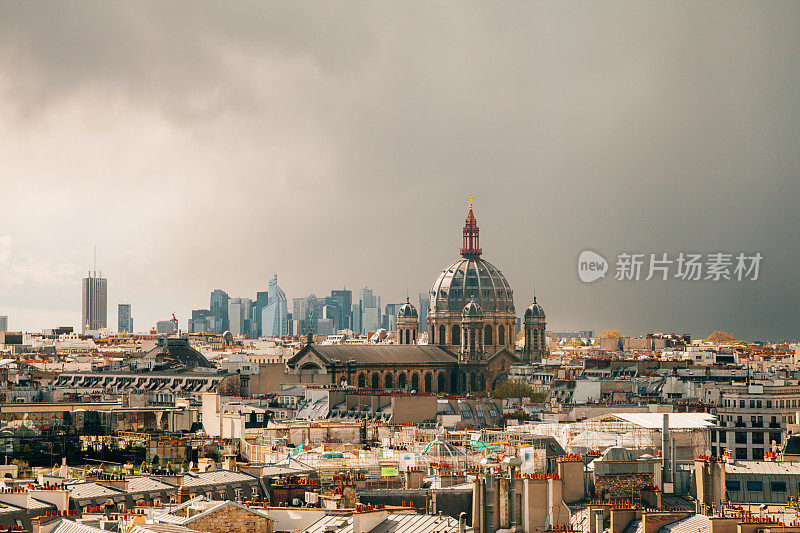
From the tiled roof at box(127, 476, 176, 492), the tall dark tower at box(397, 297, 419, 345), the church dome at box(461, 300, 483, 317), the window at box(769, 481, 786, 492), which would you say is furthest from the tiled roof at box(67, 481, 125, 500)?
the tall dark tower at box(397, 297, 419, 345)

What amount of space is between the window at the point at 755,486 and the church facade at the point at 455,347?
348 ft

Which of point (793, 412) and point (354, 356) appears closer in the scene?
point (793, 412)

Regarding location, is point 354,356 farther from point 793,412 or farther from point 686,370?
point 793,412

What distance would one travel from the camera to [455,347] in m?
187

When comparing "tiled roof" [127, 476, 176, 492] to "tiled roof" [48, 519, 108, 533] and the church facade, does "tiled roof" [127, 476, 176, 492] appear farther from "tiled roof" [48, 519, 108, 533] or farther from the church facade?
the church facade

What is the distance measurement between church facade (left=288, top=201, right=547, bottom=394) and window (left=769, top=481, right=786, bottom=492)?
105 metres

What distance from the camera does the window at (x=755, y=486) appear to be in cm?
5116

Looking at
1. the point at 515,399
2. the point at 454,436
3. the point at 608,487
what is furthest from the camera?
the point at 515,399

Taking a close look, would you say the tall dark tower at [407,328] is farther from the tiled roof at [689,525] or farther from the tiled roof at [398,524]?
the tiled roof at [689,525]

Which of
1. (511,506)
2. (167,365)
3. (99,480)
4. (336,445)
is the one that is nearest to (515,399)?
(167,365)

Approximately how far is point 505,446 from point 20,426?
695 inches

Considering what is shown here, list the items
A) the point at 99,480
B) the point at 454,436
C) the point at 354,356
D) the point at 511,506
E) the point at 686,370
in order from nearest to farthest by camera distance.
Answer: the point at 511,506, the point at 99,480, the point at 454,436, the point at 686,370, the point at 354,356

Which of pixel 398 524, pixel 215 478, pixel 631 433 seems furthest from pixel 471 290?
pixel 398 524

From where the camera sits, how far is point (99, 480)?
45312 millimetres
